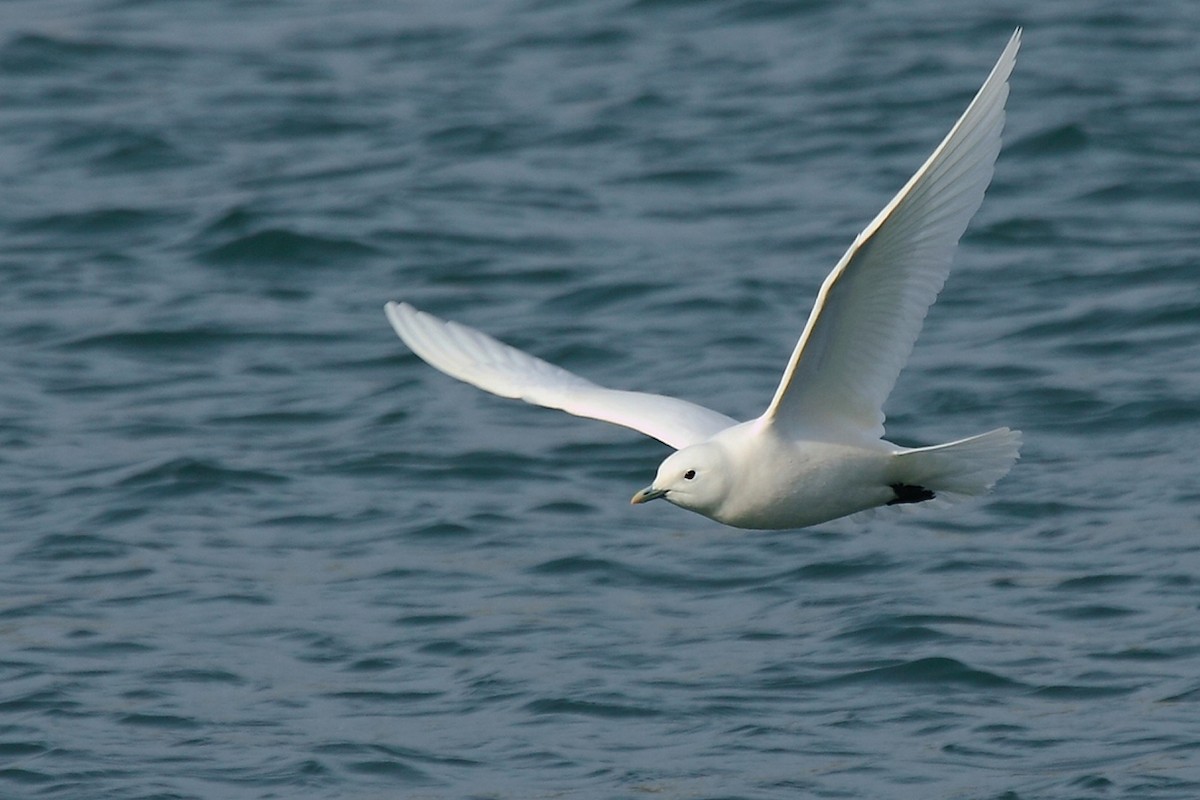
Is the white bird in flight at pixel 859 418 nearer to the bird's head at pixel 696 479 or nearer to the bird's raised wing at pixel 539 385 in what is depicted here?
the bird's head at pixel 696 479

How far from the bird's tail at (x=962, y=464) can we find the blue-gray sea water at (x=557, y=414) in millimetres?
1095

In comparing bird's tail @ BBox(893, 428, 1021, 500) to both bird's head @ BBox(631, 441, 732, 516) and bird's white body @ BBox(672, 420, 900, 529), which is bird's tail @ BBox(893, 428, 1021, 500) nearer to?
bird's white body @ BBox(672, 420, 900, 529)

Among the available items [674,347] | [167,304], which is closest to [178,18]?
[167,304]

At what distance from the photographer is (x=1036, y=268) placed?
1221cm

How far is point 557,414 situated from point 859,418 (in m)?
4.15

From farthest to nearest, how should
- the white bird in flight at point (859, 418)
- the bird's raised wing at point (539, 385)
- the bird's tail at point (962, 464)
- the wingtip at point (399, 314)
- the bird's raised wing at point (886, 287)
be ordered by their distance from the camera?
the wingtip at point (399, 314), the bird's raised wing at point (539, 385), the bird's tail at point (962, 464), the white bird in flight at point (859, 418), the bird's raised wing at point (886, 287)

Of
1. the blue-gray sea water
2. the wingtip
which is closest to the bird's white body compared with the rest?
the blue-gray sea water

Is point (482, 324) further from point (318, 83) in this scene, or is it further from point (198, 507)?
point (318, 83)

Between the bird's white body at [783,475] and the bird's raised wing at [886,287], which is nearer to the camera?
the bird's raised wing at [886,287]

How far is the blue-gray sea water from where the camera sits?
314 inches

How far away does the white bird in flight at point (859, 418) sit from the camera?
6320 millimetres

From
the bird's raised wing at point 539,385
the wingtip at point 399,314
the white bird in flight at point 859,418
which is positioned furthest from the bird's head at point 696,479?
the wingtip at point 399,314

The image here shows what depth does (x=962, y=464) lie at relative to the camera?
6949 millimetres

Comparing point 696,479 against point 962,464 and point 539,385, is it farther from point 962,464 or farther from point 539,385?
point 539,385
